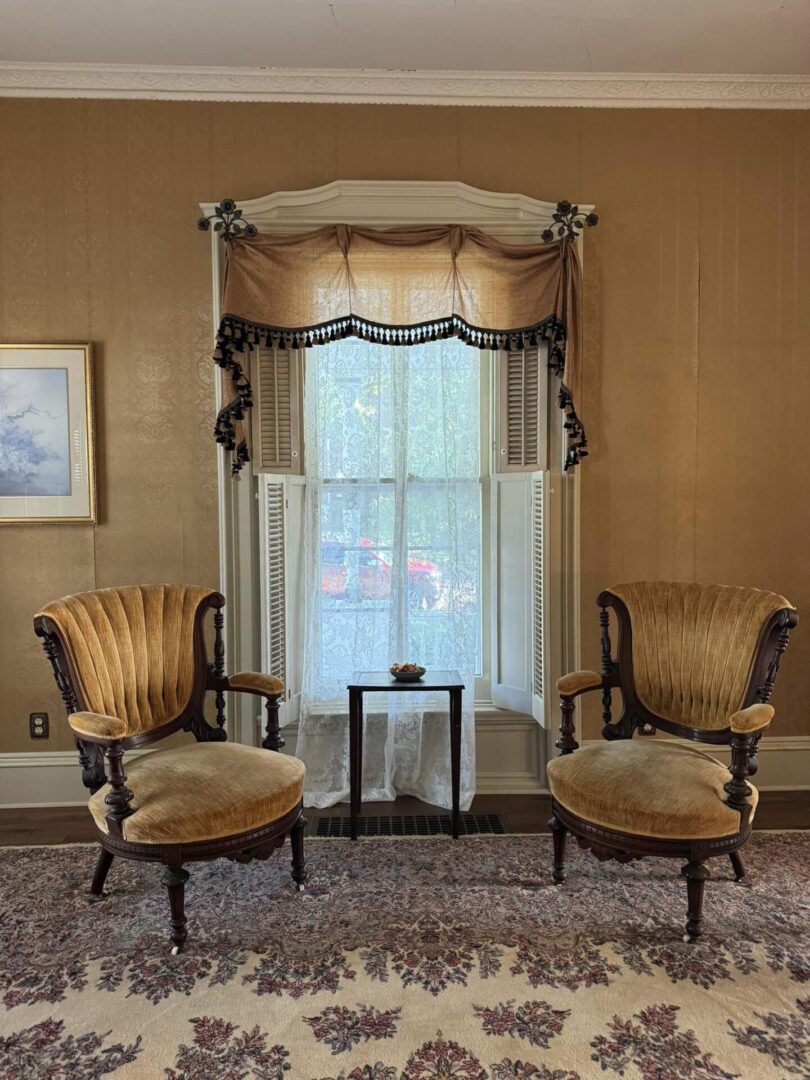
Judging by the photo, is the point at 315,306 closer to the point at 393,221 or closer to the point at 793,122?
the point at 393,221

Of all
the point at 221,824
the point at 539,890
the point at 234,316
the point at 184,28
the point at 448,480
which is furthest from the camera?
the point at 448,480

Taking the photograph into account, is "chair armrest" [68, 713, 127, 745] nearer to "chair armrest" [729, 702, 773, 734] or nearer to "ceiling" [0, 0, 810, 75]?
"chair armrest" [729, 702, 773, 734]

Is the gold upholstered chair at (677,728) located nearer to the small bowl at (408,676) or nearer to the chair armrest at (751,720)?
the chair armrest at (751,720)

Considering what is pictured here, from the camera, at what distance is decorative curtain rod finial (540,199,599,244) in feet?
10.4

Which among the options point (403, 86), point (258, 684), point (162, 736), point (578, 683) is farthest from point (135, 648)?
point (403, 86)

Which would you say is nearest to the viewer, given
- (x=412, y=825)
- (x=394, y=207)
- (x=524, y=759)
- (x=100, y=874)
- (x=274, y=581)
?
(x=100, y=874)

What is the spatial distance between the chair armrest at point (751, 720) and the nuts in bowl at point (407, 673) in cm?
120

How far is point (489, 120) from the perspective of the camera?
10.7 feet

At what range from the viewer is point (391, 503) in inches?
132

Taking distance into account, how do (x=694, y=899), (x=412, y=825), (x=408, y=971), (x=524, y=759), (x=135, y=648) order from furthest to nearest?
(x=524, y=759) < (x=412, y=825) < (x=135, y=648) < (x=694, y=899) < (x=408, y=971)

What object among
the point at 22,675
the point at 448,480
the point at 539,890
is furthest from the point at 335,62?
the point at 539,890

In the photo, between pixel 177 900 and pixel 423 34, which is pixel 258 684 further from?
pixel 423 34

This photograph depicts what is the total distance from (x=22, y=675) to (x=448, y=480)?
6.91 ft

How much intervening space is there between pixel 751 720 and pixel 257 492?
2131 mm
